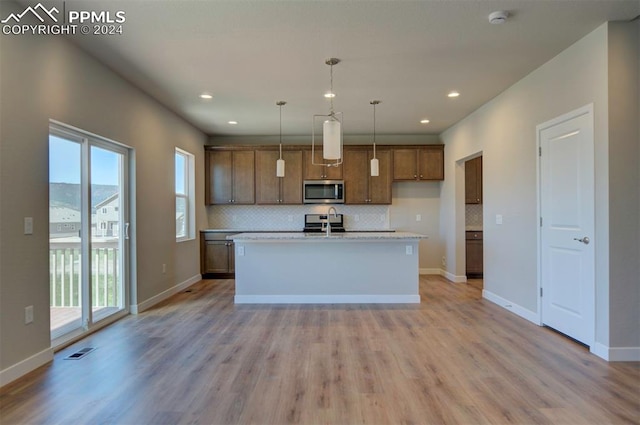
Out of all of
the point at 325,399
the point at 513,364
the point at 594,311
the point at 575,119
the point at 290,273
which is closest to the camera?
the point at 325,399

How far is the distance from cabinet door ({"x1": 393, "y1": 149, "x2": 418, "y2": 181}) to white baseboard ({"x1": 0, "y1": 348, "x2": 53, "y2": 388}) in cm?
549

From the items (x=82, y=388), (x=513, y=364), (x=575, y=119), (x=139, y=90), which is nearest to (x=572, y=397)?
(x=513, y=364)

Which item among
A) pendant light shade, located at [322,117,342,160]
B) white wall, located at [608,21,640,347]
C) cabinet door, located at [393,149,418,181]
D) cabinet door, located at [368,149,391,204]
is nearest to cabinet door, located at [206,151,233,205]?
cabinet door, located at [368,149,391,204]

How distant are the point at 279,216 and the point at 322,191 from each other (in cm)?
102

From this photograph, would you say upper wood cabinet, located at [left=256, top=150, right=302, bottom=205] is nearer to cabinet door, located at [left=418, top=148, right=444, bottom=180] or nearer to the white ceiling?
the white ceiling

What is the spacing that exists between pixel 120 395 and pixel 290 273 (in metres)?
2.56

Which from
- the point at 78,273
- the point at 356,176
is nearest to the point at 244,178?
the point at 356,176

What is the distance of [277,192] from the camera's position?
6508 millimetres

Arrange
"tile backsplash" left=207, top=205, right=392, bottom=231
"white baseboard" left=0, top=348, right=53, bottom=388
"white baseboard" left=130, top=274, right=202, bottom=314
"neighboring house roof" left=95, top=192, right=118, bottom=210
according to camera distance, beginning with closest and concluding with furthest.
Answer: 1. "white baseboard" left=0, top=348, right=53, bottom=388
2. "neighboring house roof" left=95, top=192, right=118, bottom=210
3. "white baseboard" left=130, top=274, right=202, bottom=314
4. "tile backsplash" left=207, top=205, right=392, bottom=231

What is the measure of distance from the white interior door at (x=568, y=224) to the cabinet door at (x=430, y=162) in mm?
2867

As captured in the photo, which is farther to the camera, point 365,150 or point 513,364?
point 365,150

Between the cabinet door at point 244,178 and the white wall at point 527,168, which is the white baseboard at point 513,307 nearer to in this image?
the white wall at point 527,168

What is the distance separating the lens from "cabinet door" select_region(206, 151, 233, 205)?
6520 millimetres

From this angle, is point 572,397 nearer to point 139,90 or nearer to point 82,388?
point 82,388
